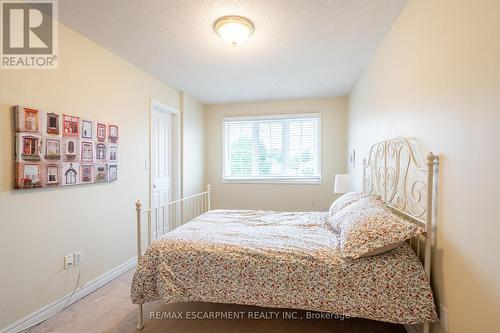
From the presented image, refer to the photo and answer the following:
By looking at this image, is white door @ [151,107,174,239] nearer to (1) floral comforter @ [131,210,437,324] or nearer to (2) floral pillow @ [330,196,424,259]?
(1) floral comforter @ [131,210,437,324]

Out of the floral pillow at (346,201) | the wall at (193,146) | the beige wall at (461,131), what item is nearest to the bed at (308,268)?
the beige wall at (461,131)

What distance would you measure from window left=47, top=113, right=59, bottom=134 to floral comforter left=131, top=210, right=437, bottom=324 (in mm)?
1246

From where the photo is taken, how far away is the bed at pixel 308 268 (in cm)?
143

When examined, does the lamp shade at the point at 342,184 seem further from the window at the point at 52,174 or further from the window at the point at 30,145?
the window at the point at 30,145

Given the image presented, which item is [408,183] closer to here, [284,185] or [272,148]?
[284,185]

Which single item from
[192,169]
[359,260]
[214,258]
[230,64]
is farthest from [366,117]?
[192,169]

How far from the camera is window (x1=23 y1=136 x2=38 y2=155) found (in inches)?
70.1

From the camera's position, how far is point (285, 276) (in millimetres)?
1580

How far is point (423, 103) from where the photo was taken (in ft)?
5.07

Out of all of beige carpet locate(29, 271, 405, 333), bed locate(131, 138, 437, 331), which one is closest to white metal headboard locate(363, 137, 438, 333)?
bed locate(131, 138, 437, 331)

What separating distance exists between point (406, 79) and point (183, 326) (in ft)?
8.19

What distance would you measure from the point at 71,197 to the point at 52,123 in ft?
2.14

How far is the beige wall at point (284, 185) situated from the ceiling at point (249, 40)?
0.83 metres

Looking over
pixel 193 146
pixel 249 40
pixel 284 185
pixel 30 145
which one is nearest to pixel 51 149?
pixel 30 145
